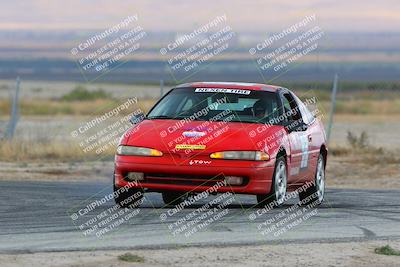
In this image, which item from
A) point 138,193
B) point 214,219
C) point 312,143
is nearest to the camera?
point 214,219

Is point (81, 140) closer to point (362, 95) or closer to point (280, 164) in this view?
point (280, 164)

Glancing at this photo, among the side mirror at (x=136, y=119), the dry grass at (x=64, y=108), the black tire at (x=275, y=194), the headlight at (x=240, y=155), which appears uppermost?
the side mirror at (x=136, y=119)

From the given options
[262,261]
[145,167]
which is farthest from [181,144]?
[262,261]

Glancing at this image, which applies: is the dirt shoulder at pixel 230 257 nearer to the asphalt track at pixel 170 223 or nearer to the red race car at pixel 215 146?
the asphalt track at pixel 170 223

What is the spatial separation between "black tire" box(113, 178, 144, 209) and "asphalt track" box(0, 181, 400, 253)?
0.48 feet

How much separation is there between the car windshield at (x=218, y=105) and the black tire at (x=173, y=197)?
1.06 meters

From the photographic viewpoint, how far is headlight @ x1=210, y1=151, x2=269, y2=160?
13945mm

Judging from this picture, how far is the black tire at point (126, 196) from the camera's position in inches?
563

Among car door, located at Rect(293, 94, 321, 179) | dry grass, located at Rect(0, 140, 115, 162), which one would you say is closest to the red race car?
car door, located at Rect(293, 94, 321, 179)

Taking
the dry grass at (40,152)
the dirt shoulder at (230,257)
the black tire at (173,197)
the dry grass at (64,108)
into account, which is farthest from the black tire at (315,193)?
the dry grass at (64,108)

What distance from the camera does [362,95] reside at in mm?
71125

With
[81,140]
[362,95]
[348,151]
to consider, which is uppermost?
[81,140]

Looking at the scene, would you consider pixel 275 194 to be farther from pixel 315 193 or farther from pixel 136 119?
pixel 136 119

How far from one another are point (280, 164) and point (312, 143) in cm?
154
